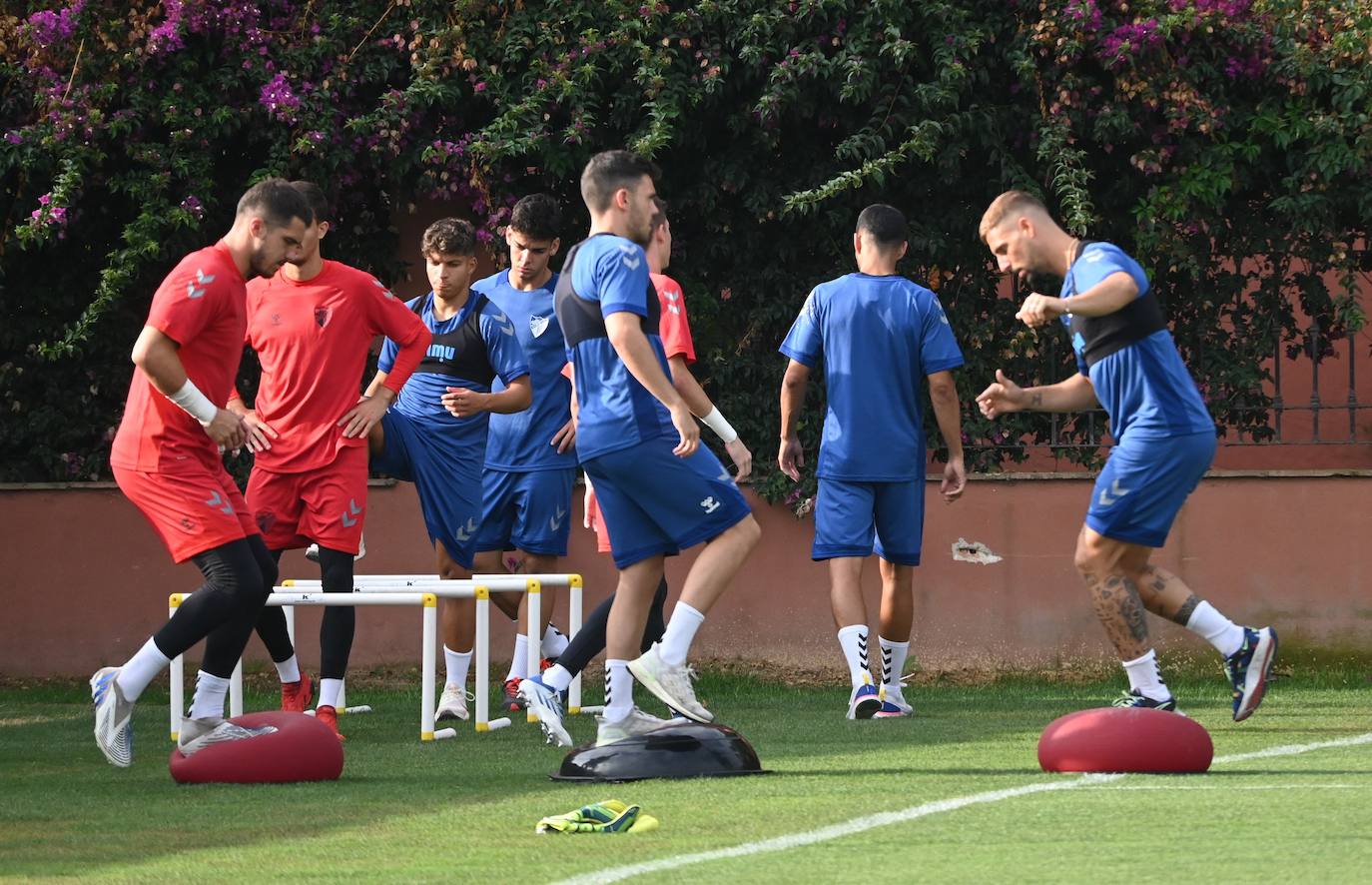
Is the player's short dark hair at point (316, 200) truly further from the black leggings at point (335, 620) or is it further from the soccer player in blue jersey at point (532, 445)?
the black leggings at point (335, 620)

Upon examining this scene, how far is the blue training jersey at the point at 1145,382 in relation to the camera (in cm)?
668

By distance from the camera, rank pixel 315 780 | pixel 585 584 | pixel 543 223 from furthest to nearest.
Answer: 1. pixel 585 584
2. pixel 543 223
3. pixel 315 780

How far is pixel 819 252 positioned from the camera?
37.0 feet

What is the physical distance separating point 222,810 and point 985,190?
686 cm

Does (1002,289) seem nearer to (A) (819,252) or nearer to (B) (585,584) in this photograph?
(A) (819,252)

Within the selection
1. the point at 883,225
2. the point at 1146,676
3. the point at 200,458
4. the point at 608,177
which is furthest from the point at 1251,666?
the point at 200,458

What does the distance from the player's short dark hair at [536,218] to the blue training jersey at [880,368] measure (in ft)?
4.43

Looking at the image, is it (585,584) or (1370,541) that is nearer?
(1370,541)

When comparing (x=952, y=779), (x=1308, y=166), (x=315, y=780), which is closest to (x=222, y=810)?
(x=315, y=780)

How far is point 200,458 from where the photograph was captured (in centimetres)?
659

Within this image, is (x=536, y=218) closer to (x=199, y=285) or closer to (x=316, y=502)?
(x=316, y=502)

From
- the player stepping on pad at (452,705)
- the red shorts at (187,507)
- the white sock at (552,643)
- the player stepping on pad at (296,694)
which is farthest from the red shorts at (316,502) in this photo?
the white sock at (552,643)

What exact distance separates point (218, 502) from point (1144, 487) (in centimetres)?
314

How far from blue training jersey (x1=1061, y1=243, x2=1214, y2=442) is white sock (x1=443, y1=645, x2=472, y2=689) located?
339 cm
